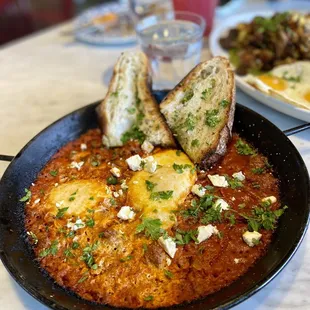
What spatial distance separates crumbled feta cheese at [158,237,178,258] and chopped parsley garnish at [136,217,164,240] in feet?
0.13

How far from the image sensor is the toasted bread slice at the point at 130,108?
2.21 meters

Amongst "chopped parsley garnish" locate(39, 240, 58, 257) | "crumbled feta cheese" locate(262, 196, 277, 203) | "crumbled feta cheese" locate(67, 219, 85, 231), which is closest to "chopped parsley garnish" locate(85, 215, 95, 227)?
"crumbled feta cheese" locate(67, 219, 85, 231)

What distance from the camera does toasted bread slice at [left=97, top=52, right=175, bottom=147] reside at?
7.23ft

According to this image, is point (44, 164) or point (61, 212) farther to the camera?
point (44, 164)

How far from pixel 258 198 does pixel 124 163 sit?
67cm

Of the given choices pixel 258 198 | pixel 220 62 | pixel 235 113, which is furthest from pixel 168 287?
pixel 220 62

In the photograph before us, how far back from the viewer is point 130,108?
7.55ft

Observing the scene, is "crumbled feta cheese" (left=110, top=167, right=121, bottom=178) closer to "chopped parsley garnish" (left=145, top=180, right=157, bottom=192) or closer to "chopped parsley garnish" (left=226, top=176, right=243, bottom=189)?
"chopped parsley garnish" (left=145, top=180, right=157, bottom=192)

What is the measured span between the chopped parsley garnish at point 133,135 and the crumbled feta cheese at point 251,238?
2.79 feet

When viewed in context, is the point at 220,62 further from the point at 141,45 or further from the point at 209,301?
the point at 209,301

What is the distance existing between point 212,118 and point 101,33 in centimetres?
Answer: 202

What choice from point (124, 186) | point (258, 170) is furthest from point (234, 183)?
point (124, 186)

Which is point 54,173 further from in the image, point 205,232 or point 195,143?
point 205,232

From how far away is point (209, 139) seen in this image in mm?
2004
